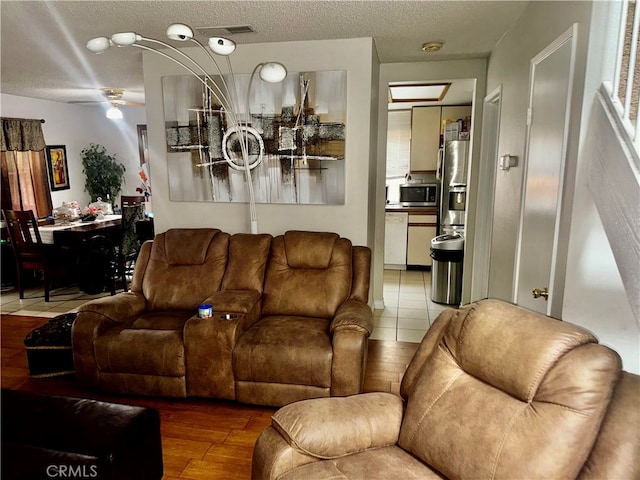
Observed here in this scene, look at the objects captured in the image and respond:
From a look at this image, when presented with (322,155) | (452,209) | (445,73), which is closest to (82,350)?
(322,155)

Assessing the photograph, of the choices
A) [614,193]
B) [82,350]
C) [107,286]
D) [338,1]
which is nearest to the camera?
[614,193]

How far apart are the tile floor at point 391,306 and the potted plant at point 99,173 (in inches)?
86.4

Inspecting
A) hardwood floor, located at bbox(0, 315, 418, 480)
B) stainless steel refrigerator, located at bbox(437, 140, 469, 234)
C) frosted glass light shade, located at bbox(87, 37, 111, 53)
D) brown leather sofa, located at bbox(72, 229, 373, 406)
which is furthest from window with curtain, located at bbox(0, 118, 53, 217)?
stainless steel refrigerator, located at bbox(437, 140, 469, 234)

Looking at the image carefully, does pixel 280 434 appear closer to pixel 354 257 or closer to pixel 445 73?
pixel 354 257

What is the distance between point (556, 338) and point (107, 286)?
16.5 feet

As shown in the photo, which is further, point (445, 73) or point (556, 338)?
point (445, 73)

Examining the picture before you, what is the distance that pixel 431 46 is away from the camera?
342 cm

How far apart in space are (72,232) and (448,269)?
13.6 feet

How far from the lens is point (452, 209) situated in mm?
5672

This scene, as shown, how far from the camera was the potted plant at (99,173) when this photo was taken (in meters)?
6.86

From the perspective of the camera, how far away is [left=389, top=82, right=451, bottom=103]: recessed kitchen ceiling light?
4534mm

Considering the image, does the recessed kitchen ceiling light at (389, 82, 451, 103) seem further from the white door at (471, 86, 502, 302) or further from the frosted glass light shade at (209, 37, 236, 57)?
the frosted glass light shade at (209, 37, 236, 57)

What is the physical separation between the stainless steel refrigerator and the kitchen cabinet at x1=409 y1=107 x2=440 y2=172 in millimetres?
332

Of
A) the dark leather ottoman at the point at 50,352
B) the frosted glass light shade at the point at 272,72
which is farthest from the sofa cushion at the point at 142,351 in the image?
the frosted glass light shade at the point at 272,72
